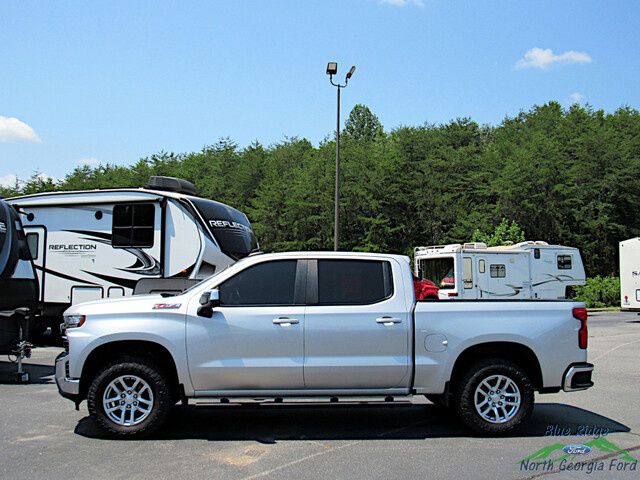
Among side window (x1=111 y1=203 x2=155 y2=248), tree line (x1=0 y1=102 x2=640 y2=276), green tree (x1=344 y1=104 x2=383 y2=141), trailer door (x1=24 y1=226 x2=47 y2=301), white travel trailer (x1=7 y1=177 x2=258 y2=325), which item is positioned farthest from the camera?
green tree (x1=344 y1=104 x2=383 y2=141)

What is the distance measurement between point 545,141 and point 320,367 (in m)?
34.8

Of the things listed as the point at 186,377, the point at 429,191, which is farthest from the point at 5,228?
the point at 429,191

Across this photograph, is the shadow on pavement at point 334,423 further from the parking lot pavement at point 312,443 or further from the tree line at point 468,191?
the tree line at point 468,191

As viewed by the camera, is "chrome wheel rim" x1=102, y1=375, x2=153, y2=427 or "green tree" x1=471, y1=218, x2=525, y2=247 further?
"green tree" x1=471, y1=218, x2=525, y2=247

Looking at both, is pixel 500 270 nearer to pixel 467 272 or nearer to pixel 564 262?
pixel 467 272

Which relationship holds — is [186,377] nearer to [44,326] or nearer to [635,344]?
[44,326]

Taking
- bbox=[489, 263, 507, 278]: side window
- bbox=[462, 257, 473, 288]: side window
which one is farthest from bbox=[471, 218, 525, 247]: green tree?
bbox=[462, 257, 473, 288]: side window

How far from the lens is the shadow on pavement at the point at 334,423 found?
6.66 m

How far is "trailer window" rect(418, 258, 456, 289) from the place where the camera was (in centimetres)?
2166

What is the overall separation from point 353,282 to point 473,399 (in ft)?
5.55

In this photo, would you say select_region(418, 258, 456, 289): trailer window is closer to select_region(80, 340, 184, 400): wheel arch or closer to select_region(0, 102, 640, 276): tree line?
select_region(0, 102, 640, 276): tree line

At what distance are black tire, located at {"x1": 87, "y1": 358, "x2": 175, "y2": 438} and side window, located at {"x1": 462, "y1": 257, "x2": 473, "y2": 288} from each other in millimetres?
16381

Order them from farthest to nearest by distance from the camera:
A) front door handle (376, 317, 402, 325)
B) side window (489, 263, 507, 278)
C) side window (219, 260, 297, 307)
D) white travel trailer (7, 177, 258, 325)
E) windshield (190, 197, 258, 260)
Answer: side window (489, 263, 507, 278)
windshield (190, 197, 258, 260)
white travel trailer (7, 177, 258, 325)
side window (219, 260, 297, 307)
front door handle (376, 317, 402, 325)

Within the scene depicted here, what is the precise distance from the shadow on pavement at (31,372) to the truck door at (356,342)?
557 cm
